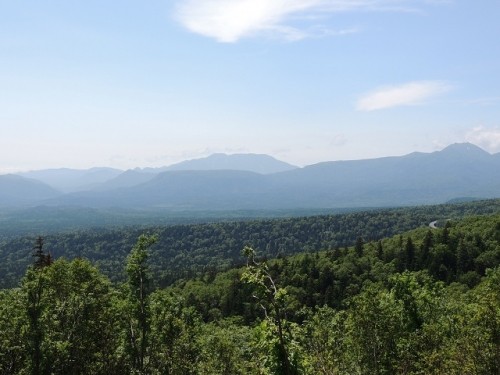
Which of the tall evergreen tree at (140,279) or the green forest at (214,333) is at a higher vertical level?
the tall evergreen tree at (140,279)

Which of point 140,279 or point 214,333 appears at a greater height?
point 140,279

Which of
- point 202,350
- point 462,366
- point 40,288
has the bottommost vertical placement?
point 202,350

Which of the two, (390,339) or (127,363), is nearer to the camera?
(127,363)

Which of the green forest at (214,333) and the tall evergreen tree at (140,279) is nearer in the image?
the green forest at (214,333)

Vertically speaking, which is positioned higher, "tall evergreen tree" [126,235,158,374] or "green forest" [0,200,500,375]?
"tall evergreen tree" [126,235,158,374]

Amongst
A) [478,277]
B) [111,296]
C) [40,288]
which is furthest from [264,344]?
[478,277]

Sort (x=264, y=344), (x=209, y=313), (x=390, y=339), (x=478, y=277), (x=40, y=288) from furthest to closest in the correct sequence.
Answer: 1. (x=209, y=313)
2. (x=478, y=277)
3. (x=390, y=339)
4. (x=40, y=288)
5. (x=264, y=344)

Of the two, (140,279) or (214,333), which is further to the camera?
(214,333)

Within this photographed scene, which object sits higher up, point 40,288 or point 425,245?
point 40,288

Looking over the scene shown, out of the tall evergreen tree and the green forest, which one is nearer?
the green forest

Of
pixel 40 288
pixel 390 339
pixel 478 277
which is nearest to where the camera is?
pixel 40 288

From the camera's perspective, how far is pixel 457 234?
124m

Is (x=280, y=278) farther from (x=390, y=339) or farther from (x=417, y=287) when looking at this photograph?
(x=390, y=339)

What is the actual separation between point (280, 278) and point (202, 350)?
89955 mm
